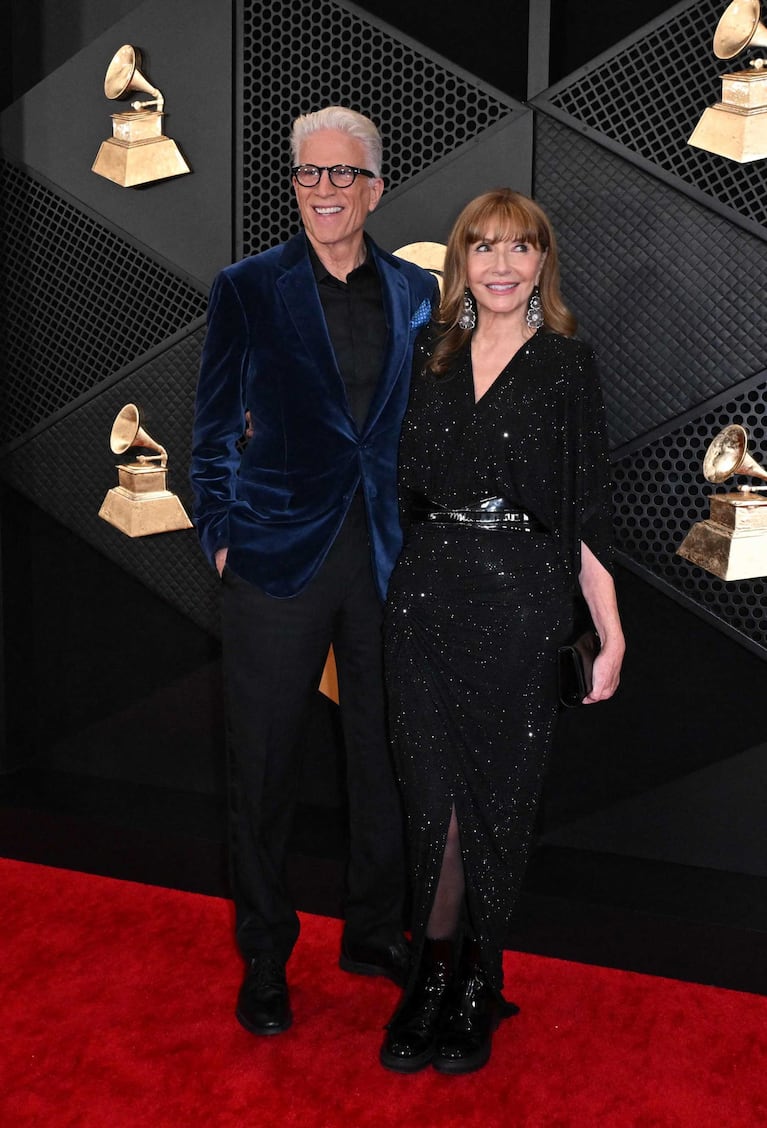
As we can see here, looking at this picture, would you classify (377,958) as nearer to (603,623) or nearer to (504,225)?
(603,623)

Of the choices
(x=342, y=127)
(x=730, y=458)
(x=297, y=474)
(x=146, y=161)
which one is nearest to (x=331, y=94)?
(x=146, y=161)

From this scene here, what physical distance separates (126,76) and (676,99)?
1.50 m

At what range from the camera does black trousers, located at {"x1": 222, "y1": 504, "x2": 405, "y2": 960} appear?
2576 millimetres

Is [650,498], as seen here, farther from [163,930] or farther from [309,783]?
[163,930]

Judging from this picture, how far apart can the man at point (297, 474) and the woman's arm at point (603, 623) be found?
1.37 feet

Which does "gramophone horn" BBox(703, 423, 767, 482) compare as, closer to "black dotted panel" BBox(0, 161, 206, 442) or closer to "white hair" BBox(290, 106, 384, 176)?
"white hair" BBox(290, 106, 384, 176)

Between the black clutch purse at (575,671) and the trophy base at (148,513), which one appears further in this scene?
the trophy base at (148,513)

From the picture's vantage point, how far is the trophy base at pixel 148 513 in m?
3.50

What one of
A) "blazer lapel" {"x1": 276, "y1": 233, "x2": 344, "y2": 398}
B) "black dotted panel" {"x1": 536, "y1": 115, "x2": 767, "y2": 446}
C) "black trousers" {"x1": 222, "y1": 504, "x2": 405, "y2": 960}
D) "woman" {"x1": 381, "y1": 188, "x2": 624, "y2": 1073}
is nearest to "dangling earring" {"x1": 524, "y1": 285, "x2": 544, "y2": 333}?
"woman" {"x1": 381, "y1": 188, "x2": 624, "y2": 1073}

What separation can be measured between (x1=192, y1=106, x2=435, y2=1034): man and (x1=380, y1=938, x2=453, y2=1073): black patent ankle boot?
0.29 metres

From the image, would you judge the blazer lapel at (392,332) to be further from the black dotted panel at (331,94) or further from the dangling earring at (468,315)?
the black dotted panel at (331,94)

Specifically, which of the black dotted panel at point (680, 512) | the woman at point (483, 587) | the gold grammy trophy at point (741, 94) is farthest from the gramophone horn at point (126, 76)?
the black dotted panel at point (680, 512)

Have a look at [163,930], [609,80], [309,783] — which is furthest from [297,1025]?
[609,80]

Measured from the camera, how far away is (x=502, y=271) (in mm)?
2254
